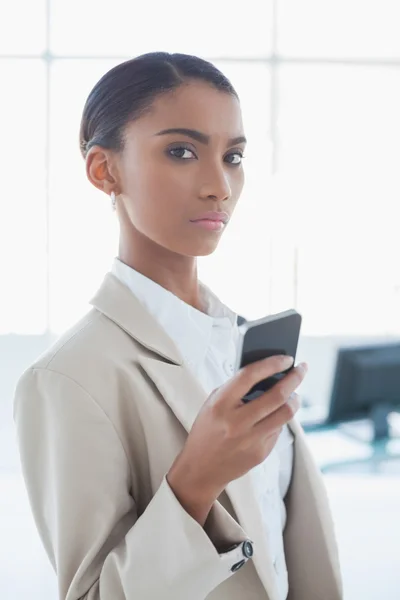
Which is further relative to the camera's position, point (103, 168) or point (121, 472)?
point (103, 168)

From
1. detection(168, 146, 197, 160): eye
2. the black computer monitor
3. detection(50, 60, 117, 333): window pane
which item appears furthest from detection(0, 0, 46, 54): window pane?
detection(168, 146, 197, 160): eye

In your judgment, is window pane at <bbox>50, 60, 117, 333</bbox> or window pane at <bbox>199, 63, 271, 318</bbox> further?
window pane at <bbox>199, 63, 271, 318</bbox>

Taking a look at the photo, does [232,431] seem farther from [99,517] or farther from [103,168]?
[103,168]

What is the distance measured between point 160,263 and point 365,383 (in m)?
2.17

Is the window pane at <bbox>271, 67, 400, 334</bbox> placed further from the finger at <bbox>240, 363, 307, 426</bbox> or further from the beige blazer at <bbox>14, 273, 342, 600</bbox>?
the finger at <bbox>240, 363, 307, 426</bbox>

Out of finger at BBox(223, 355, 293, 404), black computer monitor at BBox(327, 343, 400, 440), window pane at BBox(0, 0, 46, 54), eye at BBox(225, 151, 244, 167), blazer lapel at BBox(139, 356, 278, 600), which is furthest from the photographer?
window pane at BBox(0, 0, 46, 54)

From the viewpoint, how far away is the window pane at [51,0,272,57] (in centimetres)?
479

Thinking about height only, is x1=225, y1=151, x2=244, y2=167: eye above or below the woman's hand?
above

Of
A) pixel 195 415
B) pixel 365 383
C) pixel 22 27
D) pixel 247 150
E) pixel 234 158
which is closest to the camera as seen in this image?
pixel 195 415

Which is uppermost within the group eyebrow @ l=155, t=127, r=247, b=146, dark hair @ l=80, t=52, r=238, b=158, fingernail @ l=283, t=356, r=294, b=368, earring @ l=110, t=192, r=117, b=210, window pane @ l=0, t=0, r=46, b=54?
window pane @ l=0, t=0, r=46, b=54

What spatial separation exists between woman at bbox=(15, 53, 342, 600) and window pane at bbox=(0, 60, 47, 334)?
13.4 ft

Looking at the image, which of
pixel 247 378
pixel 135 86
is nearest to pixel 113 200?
pixel 135 86

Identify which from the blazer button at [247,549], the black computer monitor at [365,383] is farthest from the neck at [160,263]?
the black computer monitor at [365,383]

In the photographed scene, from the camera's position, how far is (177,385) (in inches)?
30.8
